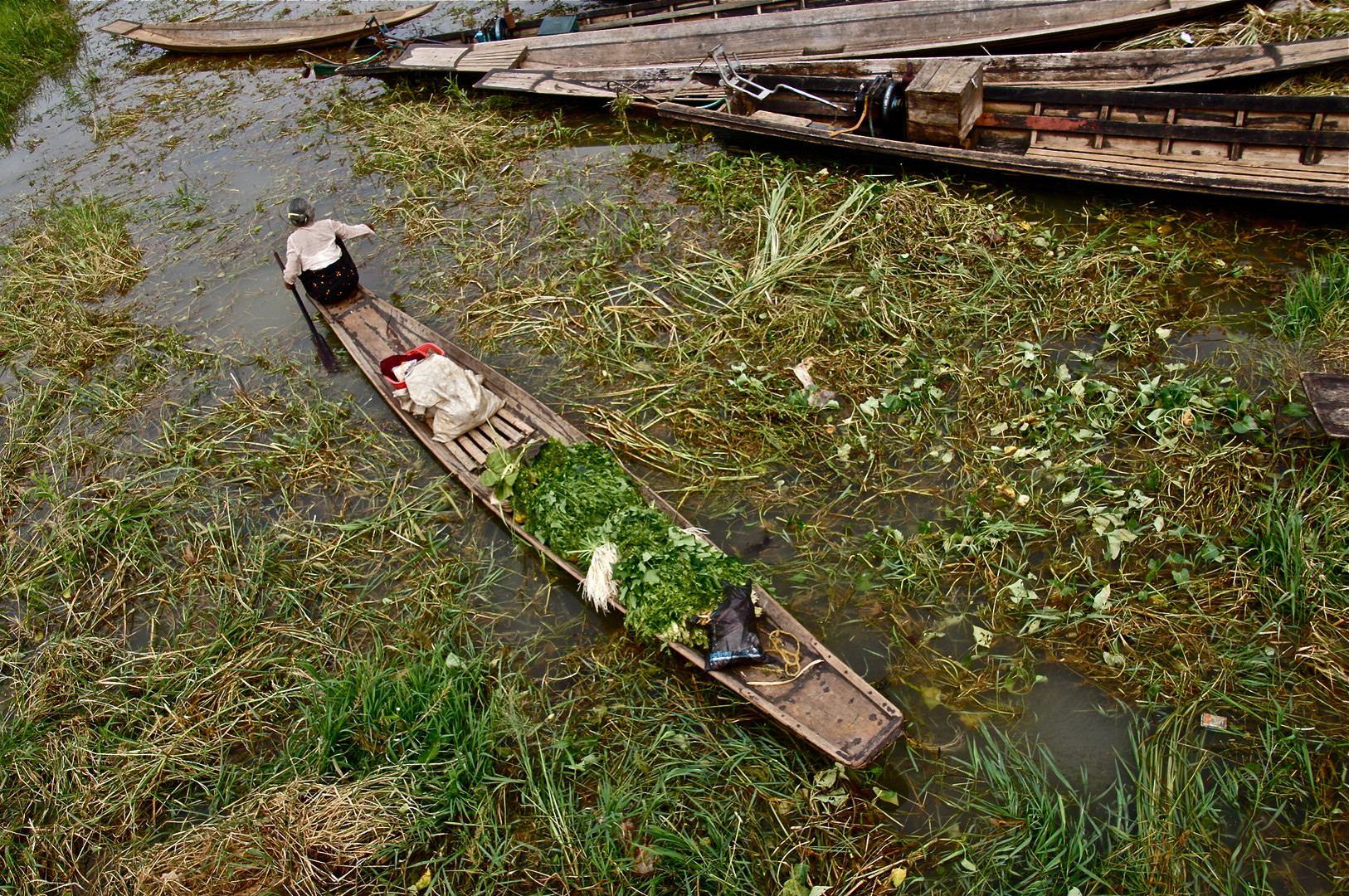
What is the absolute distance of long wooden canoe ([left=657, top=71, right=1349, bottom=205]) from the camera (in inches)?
264

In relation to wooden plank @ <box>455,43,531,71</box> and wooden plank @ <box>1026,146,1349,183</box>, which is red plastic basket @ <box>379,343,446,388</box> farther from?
wooden plank @ <box>455,43,531,71</box>

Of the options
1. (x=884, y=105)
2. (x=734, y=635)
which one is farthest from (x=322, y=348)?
(x=884, y=105)

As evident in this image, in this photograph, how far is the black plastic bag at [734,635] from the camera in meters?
4.45

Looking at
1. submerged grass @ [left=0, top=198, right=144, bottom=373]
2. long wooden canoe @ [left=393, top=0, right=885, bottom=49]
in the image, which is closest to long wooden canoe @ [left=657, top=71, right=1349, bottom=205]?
long wooden canoe @ [left=393, top=0, right=885, bottom=49]

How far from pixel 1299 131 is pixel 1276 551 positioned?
435 centimetres

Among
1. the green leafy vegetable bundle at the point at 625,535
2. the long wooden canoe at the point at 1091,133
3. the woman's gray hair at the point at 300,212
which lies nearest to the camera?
the green leafy vegetable bundle at the point at 625,535

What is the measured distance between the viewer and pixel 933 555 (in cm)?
520

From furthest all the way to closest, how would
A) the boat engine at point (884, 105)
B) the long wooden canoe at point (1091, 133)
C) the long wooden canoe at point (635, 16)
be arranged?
the long wooden canoe at point (635, 16)
the boat engine at point (884, 105)
the long wooden canoe at point (1091, 133)

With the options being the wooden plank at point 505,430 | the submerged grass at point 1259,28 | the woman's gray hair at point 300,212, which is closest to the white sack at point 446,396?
the wooden plank at point 505,430

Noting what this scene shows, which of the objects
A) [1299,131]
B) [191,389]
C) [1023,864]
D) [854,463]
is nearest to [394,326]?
[191,389]

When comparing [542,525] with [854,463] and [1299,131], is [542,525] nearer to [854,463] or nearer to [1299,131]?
A: [854,463]

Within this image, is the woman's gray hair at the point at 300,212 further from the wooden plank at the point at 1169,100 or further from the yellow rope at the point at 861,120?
the wooden plank at the point at 1169,100

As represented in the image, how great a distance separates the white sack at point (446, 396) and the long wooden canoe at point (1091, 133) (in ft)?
15.6

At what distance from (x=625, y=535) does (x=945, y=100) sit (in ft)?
18.6
